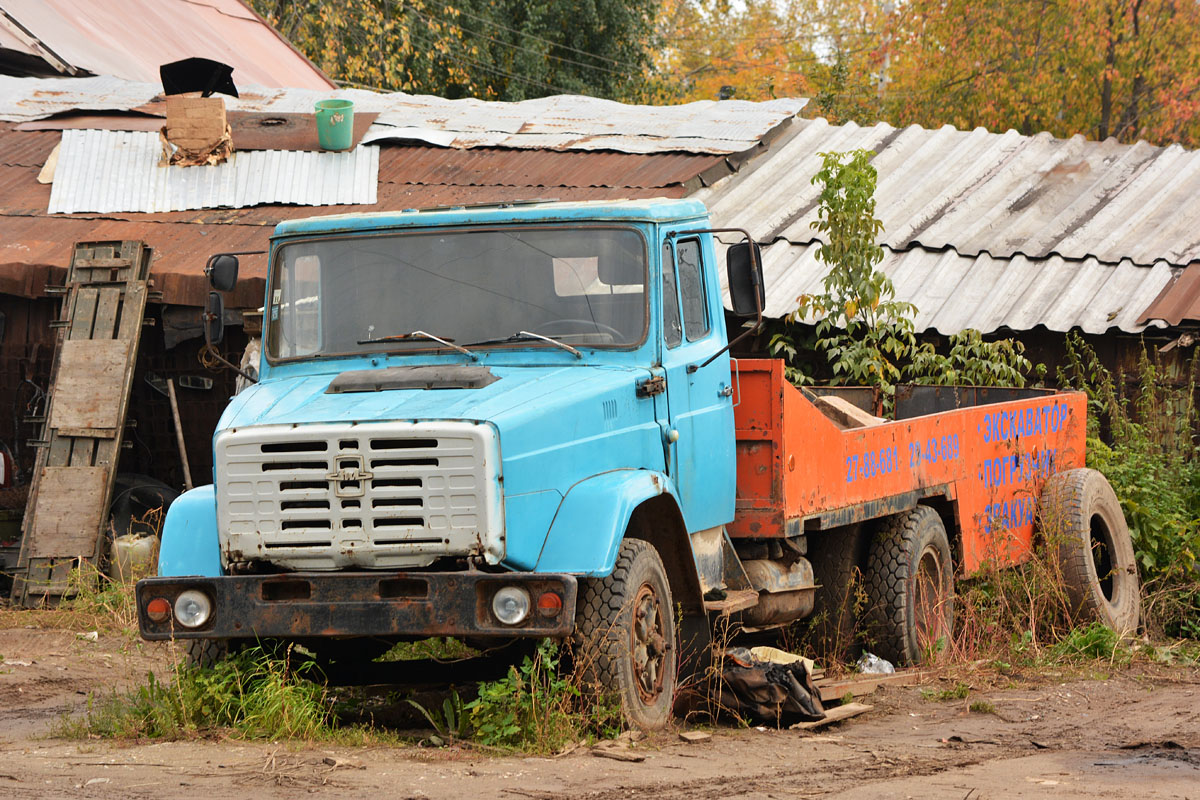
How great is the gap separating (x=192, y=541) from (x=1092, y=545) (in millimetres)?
6452

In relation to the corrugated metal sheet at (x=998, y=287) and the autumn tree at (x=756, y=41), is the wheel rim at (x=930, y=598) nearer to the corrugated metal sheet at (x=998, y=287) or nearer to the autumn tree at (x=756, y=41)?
the corrugated metal sheet at (x=998, y=287)

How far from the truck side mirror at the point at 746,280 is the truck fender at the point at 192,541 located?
2.52m

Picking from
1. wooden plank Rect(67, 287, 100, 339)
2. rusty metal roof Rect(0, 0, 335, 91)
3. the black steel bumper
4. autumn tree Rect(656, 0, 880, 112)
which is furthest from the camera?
autumn tree Rect(656, 0, 880, 112)

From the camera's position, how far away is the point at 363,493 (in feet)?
18.5

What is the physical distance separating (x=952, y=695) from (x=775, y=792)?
9.36 ft

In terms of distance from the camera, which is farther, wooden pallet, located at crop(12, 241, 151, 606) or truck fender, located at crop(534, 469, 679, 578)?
wooden pallet, located at crop(12, 241, 151, 606)

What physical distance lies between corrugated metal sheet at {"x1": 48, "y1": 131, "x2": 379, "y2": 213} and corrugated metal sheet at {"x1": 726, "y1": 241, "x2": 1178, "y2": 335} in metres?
4.08

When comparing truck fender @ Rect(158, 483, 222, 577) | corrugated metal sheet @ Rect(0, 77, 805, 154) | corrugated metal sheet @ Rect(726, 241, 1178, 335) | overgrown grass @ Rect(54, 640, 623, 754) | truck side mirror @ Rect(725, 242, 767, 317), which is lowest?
overgrown grass @ Rect(54, 640, 623, 754)

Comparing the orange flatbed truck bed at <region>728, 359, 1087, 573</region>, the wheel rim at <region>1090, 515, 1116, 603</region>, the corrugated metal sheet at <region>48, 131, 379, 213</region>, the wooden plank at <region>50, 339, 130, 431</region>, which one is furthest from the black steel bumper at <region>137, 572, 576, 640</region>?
the corrugated metal sheet at <region>48, 131, 379, 213</region>

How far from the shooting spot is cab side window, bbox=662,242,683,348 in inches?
268

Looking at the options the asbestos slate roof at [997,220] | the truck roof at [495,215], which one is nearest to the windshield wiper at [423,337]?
the truck roof at [495,215]

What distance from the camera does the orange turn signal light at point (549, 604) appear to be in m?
5.59

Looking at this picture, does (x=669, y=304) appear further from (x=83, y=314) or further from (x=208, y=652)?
(x=83, y=314)

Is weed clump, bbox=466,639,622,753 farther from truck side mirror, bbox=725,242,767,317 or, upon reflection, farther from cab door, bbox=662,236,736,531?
truck side mirror, bbox=725,242,767,317
